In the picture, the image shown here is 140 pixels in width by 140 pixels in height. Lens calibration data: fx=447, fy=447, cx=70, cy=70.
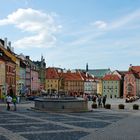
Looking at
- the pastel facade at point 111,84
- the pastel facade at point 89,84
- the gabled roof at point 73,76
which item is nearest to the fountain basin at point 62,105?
the gabled roof at point 73,76

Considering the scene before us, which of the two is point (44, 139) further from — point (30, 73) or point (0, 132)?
point (30, 73)

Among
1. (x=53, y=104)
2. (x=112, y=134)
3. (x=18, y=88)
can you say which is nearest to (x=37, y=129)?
(x=112, y=134)

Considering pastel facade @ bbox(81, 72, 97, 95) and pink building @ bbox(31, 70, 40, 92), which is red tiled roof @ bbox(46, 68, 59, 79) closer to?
pastel facade @ bbox(81, 72, 97, 95)

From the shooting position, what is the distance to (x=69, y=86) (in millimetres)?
183375

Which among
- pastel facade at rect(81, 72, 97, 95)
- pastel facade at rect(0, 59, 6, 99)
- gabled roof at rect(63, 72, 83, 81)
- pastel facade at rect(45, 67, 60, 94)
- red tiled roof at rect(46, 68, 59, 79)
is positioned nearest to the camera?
pastel facade at rect(0, 59, 6, 99)

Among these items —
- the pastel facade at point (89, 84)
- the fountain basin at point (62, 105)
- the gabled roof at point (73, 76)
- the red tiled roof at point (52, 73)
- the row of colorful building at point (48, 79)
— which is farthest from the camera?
the pastel facade at point (89, 84)

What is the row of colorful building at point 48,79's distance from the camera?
92.4 meters

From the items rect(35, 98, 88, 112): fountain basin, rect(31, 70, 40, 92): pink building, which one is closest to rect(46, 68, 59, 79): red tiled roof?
rect(31, 70, 40, 92): pink building

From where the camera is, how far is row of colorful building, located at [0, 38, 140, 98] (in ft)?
303

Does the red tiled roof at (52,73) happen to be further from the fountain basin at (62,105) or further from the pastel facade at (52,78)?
the fountain basin at (62,105)

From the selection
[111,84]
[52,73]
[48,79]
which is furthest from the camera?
[111,84]

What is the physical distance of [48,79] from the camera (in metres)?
171

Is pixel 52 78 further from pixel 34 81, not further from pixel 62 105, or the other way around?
pixel 62 105

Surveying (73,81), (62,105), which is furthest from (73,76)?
(62,105)
